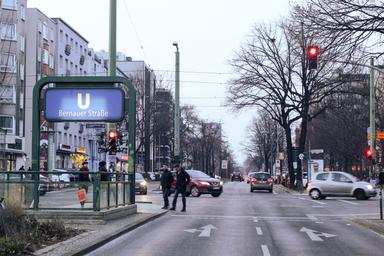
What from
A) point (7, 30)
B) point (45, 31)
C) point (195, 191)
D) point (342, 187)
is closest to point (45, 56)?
point (45, 31)

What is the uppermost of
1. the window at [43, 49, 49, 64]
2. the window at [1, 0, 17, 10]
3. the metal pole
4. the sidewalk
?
the window at [1, 0, 17, 10]

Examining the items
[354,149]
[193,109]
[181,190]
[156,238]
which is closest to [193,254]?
[156,238]

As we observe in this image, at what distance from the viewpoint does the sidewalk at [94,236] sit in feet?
37.3

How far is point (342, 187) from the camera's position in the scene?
117ft

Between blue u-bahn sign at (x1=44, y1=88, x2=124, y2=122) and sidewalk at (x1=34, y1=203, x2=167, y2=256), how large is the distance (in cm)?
352

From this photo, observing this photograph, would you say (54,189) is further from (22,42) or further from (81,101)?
(22,42)

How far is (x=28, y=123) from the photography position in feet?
215

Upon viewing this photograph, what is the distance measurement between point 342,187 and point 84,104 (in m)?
20.1

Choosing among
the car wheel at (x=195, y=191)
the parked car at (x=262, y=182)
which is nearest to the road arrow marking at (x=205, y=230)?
the car wheel at (x=195, y=191)

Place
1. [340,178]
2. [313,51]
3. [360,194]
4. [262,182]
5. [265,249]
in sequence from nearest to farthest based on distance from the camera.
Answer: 1. [265,249]
2. [313,51]
3. [360,194]
4. [340,178]
5. [262,182]

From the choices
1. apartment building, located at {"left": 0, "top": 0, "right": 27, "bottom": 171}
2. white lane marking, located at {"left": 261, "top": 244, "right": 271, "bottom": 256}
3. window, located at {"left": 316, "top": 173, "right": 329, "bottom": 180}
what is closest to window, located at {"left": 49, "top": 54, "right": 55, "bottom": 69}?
apartment building, located at {"left": 0, "top": 0, "right": 27, "bottom": 171}

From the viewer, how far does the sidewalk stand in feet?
37.3

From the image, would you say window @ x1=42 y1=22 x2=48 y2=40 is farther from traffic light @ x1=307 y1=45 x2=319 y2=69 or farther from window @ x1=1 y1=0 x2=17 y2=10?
traffic light @ x1=307 y1=45 x2=319 y2=69

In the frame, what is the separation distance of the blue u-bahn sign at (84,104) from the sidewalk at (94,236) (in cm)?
352
